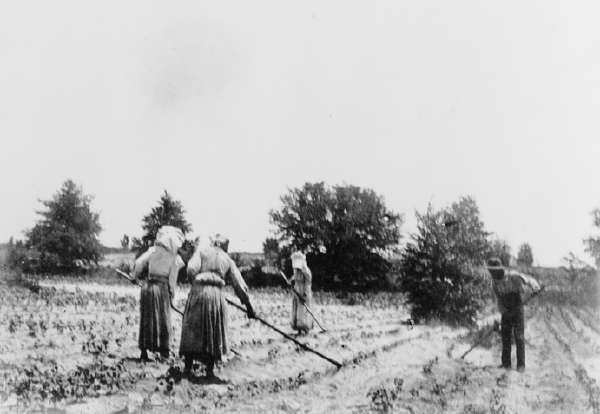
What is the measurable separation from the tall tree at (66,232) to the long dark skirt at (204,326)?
1732 inches

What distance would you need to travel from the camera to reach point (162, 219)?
1622 inches

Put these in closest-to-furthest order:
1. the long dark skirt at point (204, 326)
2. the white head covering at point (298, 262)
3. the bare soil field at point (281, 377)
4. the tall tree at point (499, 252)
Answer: the bare soil field at point (281, 377) < the long dark skirt at point (204, 326) < the white head covering at point (298, 262) < the tall tree at point (499, 252)

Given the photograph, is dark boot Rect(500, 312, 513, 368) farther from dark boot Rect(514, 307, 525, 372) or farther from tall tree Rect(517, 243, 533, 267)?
tall tree Rect(517, 243, 533, 267)

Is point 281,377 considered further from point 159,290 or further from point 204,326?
point 159,290

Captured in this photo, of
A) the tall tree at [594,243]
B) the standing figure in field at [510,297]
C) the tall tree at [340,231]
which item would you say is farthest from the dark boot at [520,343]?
the tall tree at [340,231]

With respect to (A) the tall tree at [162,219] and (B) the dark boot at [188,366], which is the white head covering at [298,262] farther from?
(A) the tall tree at [162,219]

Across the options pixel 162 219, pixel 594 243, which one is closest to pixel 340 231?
pixel 162 219

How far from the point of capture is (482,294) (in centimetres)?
1669

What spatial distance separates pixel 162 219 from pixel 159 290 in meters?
34.4

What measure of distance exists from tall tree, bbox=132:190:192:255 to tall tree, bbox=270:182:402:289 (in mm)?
8534

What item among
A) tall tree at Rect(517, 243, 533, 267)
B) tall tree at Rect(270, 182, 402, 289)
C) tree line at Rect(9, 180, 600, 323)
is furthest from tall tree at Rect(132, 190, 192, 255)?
tall tree at Rect(517, 243, 533, 267)

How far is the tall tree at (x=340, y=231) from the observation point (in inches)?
1679

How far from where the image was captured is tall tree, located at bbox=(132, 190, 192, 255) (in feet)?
134

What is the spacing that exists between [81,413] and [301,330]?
25.9ft
